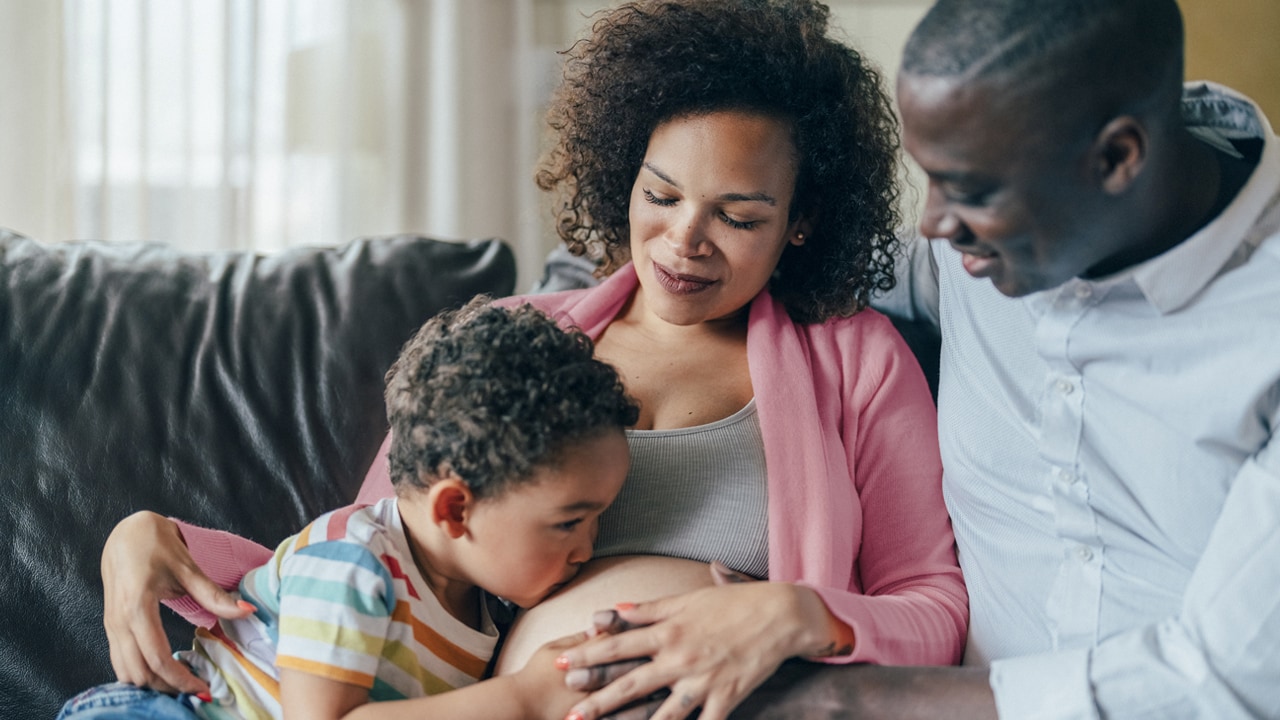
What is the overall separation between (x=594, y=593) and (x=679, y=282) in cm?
41

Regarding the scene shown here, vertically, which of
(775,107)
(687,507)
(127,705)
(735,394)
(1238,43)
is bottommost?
(127,705)

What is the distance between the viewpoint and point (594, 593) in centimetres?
118

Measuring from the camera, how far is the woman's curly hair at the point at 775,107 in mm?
1408

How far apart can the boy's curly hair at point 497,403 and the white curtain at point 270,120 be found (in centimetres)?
163

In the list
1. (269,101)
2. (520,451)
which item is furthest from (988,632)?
(269,101)

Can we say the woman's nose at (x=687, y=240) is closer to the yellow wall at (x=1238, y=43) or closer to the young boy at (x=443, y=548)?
the young boy at (x=443, y=548)

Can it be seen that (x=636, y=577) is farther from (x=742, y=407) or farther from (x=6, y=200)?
(x=6, y=200)

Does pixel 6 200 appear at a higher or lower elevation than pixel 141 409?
higher

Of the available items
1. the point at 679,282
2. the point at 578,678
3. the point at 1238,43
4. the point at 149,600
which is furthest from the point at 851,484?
the point at 1238,43

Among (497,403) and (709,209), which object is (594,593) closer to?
(497,403)

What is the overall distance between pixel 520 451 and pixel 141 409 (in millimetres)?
746

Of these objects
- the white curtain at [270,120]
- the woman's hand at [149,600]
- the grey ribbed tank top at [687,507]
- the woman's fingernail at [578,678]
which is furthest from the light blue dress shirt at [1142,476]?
the white curtain at [270,120]

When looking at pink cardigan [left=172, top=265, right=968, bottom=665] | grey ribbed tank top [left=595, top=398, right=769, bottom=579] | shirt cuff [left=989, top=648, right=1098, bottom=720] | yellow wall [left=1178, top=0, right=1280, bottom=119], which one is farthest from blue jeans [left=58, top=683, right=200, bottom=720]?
yellow wall [left=1178, top=0, right=1280, bottom=119]

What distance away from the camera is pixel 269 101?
8.54ft
